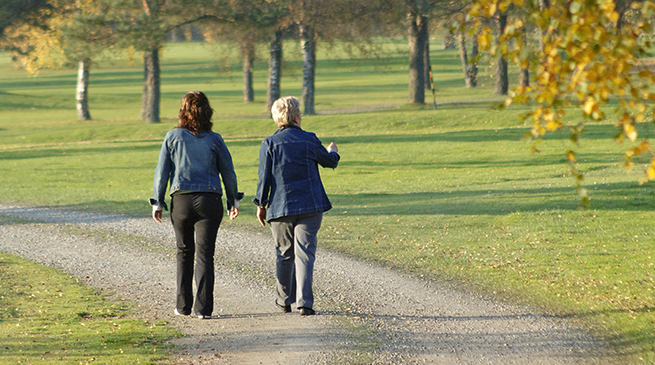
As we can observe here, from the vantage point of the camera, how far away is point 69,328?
19.1 ft

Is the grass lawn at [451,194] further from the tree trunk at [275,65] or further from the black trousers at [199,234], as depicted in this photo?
the black trousers at [199,234]

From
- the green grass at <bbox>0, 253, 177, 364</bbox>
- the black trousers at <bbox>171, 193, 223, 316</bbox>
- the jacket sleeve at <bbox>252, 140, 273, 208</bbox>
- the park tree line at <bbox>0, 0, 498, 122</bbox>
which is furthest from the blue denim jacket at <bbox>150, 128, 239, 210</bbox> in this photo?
the park tree line at <bbox>0, 0, 498, 122</bbox>

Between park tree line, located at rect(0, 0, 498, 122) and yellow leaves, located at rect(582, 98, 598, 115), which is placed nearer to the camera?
yellow leaves, located at rect(582, 98, 598, 115)

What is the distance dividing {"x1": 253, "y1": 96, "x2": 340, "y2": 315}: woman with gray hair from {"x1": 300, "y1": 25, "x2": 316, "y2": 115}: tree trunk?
24899mm

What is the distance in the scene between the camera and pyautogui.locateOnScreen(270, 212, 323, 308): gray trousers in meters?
5.91

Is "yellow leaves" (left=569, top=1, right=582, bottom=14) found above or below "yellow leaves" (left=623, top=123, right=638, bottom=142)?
above

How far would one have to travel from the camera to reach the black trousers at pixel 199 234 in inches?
227

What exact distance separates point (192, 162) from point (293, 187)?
0.88 metres

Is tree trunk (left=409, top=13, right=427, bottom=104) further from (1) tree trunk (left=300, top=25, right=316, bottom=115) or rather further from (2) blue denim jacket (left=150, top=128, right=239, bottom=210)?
(2) blue denim jacket (left=150, top=128, right=239, bottom=210)

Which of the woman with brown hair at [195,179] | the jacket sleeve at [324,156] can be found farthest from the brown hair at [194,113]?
the jacket sleeve at [324,156]

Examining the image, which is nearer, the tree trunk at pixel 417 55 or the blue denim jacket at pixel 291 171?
the blue denim jacket at pixel 291 171

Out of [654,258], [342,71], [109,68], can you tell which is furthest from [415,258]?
[109,68]

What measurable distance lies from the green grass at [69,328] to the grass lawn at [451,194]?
11.3 feet

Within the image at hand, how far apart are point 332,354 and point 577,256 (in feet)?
14.7
